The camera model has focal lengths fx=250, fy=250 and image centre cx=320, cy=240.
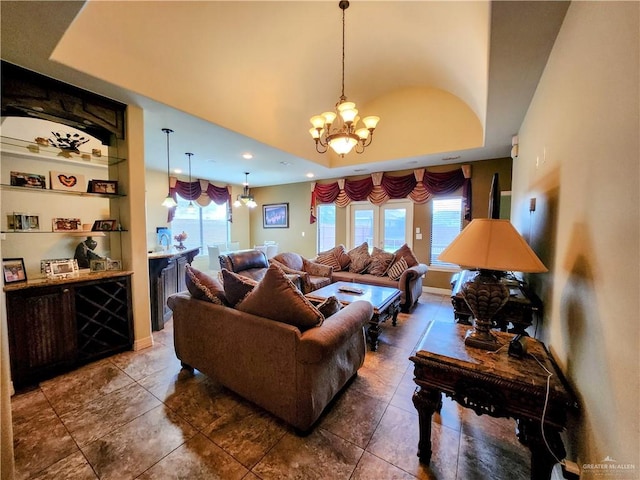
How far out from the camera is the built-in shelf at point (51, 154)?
7.58 ft

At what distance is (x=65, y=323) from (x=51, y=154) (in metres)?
1.68

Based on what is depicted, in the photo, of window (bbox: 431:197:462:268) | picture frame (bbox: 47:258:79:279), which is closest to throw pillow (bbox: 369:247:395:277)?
window (bbox: 431:197:462:268)

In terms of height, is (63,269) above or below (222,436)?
above

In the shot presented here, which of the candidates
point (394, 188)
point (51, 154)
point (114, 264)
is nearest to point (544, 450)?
point (114, 264)

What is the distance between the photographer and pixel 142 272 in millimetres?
2812

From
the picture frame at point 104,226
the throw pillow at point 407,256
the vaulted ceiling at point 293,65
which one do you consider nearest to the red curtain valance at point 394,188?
the vaulted ceiling at point 293,65

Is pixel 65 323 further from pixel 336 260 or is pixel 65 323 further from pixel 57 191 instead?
pixel 336 260

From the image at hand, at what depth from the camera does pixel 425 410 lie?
4.57ft

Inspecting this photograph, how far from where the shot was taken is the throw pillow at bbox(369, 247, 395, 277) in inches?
180

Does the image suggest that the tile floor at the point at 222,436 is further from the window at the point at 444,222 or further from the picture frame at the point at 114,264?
the window at the point at 444,222

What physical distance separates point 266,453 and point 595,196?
6.94ft

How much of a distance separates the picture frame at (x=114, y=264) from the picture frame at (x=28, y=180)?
89 cm

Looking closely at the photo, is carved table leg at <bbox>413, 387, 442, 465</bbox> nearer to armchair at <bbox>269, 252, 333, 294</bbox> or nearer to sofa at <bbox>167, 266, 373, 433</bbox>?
sofa at <bbox>167, 266, 373, 433</bbox>

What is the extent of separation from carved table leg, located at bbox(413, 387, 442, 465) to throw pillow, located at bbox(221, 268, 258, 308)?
1.32 metres
